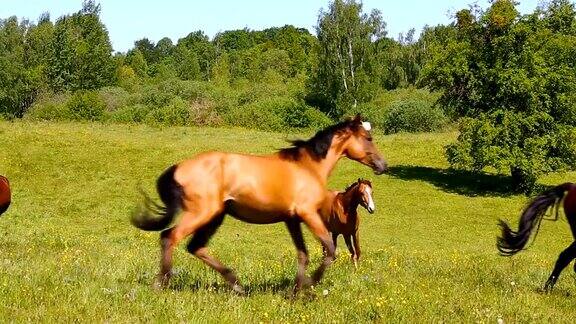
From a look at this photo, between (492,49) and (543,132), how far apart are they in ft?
19.6

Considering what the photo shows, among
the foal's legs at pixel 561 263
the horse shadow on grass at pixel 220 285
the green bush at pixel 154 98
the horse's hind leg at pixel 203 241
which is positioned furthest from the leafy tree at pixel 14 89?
the foal's legs at pixel 561 263

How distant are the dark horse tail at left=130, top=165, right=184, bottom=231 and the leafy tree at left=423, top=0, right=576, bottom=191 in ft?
106

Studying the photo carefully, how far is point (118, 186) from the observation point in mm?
39344

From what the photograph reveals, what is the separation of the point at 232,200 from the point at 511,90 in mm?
33383

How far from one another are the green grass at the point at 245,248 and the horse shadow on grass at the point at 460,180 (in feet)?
0.60

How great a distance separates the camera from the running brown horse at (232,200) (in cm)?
787

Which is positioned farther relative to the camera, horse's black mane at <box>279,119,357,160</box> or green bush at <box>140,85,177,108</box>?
Result: green bush at <box>140,85,177,108</box>

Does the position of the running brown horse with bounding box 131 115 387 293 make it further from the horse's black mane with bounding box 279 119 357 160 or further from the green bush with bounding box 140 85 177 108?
the green bush with bounding box 140 85 177 108

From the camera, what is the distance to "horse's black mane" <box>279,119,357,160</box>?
8656 mm

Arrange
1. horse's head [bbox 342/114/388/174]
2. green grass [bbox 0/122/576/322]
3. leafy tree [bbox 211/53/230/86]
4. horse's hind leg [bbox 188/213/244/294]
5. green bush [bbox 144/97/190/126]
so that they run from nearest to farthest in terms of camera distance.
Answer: green grass [bbox 0/122/576/322] → horse's hind leg [bbox 188/213/244/294] → horse's head [bbox 342/114/388/174] → green bush [bbox 144/97/190/126] → leafy tree [bbox 211/53/230/86]

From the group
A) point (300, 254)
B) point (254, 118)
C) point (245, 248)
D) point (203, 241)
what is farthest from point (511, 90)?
point (254, 118)

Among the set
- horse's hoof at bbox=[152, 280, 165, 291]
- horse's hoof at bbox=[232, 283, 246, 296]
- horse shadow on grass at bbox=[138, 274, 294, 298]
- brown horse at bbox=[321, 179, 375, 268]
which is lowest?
brown horse at bbox=[321, 179, 375, 268]

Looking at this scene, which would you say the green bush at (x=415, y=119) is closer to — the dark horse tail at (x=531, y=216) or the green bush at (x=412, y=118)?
the green bush at (x=412, y=118)

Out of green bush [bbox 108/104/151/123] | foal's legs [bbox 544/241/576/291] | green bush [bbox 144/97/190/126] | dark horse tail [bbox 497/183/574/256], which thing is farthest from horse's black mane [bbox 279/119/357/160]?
green bush [bbox 108/104/151/123]
